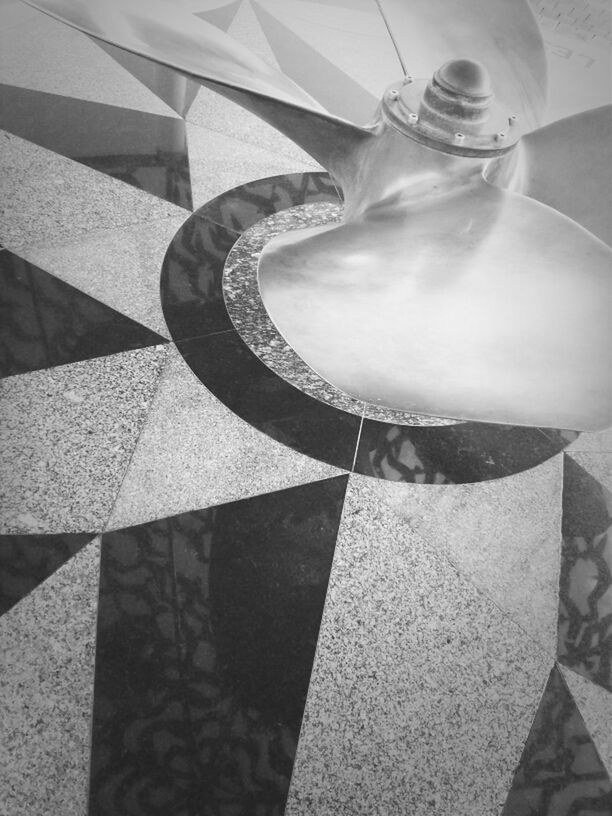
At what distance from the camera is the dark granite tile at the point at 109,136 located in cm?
181

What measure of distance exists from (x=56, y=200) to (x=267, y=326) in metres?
0.70

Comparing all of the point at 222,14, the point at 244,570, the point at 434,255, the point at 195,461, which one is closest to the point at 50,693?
the point at 244,570

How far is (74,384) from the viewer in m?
1.27

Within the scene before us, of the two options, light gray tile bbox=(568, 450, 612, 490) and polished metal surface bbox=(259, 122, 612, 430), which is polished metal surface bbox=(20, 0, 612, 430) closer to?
polished metal surface bbox=(259, 122, 612, 430)

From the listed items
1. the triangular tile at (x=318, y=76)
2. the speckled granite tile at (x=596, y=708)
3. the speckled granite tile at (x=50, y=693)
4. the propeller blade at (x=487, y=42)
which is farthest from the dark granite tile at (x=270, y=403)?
the triangular tile at (x=318, y=76)

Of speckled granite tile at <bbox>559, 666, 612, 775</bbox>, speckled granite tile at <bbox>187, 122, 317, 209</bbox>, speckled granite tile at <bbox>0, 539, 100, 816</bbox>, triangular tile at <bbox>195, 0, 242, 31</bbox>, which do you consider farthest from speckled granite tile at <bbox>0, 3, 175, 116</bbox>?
speckled granite tile at <bbox>559, 666, 612, 775</bbox>

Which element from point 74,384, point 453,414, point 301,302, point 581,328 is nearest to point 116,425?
point 74,384

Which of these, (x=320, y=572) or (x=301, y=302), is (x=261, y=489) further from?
(x=301, y=302)

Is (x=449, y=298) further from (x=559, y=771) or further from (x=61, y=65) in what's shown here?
(x=61, y=65)

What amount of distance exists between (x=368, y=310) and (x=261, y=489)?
16.7 inches

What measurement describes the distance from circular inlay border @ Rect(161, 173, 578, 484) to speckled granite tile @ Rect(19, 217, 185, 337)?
42mm

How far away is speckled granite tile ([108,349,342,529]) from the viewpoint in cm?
114

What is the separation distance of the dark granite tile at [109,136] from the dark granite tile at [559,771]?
1484mm

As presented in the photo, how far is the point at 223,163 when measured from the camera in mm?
1935
